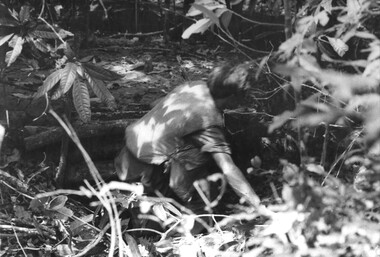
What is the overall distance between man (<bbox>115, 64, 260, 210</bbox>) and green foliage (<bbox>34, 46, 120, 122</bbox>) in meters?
0.37

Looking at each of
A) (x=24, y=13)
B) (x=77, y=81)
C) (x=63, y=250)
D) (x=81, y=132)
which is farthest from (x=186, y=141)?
(x=24, y=13)

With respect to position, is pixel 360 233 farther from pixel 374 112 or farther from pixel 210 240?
pixel 210 240

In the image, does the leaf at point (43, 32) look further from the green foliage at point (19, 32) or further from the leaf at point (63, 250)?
the leaf at point (63, 250)

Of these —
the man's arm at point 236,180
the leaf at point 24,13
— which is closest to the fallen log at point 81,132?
the leaf at point 24,13

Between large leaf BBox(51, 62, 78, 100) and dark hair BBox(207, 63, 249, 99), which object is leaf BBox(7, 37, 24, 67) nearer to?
large leaf BBox(51, 62, 78, 100)

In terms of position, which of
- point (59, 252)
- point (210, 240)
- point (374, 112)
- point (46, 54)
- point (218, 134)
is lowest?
point (59, 252)

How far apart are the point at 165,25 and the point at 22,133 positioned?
3435 millimetres

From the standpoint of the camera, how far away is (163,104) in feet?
13.0

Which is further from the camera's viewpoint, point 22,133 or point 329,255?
point 22,133

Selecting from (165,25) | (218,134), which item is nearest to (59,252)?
(218,134)

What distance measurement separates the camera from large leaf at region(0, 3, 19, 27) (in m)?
3.45

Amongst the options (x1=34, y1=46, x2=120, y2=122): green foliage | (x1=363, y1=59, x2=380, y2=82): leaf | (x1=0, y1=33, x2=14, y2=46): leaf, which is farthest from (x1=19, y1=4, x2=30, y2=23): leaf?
(x1=363, y1=59, x2=380, y2=82): leaf

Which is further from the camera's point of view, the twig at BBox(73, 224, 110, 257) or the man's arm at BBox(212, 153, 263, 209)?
the man's arm at BBox(212, 153, 263, 209)

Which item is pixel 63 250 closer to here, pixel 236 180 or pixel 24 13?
pixel 236 180
